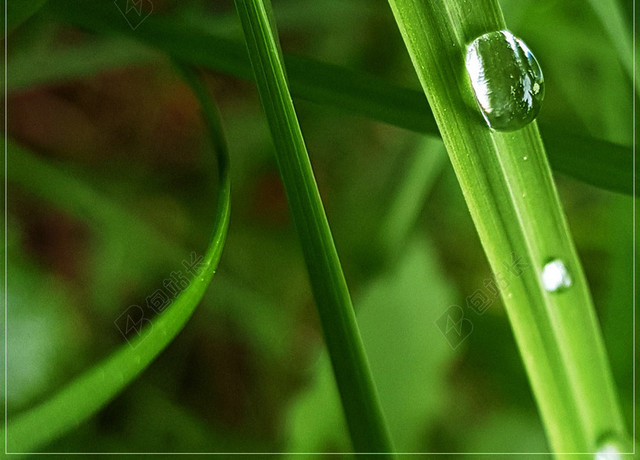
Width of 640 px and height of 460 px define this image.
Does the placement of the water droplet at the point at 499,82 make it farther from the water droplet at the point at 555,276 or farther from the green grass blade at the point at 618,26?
the green grass blade at the point at 618,26

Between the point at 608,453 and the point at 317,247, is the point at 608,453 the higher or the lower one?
the lower one

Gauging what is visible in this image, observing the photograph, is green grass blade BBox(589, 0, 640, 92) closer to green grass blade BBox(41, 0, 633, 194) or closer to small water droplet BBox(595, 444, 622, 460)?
green grass blade BBox(41, 0, 633, 194)

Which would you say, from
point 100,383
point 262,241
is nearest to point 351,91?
point 100,383

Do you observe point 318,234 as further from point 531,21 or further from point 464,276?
point 531,21

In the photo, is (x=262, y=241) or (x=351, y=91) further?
(x=262, y=241)

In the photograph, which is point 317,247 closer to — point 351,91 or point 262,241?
point 351,91
